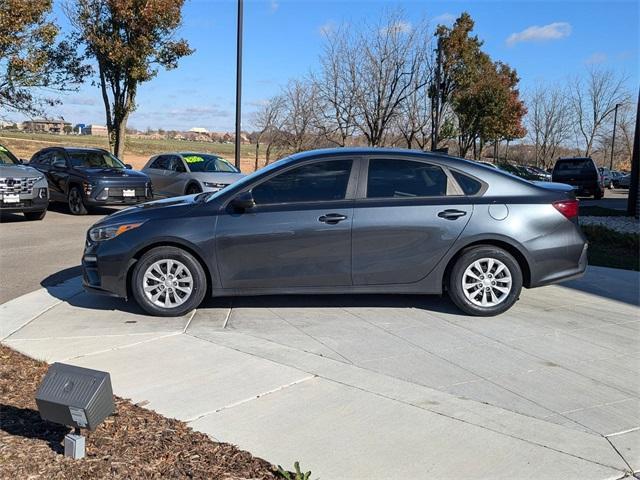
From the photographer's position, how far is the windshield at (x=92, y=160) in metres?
15.5

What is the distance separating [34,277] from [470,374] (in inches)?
226

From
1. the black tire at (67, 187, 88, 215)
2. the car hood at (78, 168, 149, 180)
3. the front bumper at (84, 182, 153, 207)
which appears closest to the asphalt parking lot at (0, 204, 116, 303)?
the black tire at (67, 187, 88, 215)

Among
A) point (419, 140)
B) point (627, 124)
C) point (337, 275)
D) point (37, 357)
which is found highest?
point (627, 124)

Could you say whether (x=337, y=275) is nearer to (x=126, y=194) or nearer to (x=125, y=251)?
(x=125, y=251)

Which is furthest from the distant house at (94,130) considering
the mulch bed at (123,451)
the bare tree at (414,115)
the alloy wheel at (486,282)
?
the mulch bed at (123,451)

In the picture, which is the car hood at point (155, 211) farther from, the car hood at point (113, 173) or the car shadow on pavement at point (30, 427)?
the car hood at point (113, 173)

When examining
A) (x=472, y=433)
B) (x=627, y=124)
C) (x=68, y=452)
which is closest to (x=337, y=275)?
(x=472, y=433)

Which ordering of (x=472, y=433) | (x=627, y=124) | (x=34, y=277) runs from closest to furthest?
(x=472, y=433) → (x=34, y=277) → (x=627, y=124)

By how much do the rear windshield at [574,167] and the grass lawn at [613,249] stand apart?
15.8m

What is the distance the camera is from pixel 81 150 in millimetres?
16062

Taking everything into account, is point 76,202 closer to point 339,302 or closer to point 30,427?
point 339,302

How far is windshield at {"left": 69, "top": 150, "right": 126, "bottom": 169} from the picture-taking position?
15.5 meters

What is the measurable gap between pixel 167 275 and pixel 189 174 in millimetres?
10903

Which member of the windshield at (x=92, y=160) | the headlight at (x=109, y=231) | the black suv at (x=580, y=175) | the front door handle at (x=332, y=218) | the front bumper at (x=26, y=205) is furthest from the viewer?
the black suv at (x=580, y=175)
